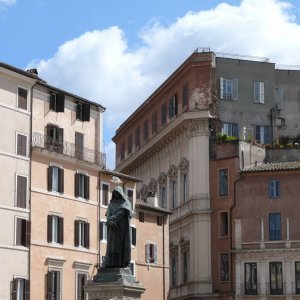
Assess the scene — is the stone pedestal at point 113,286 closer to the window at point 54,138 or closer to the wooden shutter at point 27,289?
the wooden shutter at point 27,289

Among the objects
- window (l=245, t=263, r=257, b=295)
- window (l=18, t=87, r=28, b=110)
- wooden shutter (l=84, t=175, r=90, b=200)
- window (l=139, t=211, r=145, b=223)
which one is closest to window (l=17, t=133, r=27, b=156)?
window (l=18, t=87, r=28, b=110)

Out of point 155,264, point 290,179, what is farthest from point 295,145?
point 155,264

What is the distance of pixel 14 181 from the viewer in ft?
212

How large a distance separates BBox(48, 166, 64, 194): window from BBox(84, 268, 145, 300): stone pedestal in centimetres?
3509

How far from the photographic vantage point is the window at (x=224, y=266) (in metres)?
81.0

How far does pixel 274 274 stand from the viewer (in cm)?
7956

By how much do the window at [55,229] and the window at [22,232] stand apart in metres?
1.85

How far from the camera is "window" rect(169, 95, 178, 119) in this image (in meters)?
89.4

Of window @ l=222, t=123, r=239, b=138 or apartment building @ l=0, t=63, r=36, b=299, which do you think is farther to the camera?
window @ l=222, t=123, r=239, b=138

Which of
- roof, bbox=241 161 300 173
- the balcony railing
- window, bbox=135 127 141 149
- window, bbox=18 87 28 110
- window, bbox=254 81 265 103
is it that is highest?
window, bbox=254 81 265 103

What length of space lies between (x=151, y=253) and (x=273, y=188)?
12.1 m

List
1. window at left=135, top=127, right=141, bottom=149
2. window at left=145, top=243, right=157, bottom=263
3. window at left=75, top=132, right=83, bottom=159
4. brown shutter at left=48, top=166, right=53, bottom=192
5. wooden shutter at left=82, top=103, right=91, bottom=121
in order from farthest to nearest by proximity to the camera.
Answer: window at left=135, top=127, right=141, bottom=149
window at left=145, top=243, right=157, bottom=263
wooden shutter at left=82, top=103, right=91, bottom=121
window at left=75, top=132, right=83, bottom=159
brown shutter at left=48, top=166, right=53, bottom=192

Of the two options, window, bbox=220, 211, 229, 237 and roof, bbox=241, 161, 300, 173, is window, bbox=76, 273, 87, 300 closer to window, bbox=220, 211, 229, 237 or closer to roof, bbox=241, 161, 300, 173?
window, bbox=220, 211, 229, 237

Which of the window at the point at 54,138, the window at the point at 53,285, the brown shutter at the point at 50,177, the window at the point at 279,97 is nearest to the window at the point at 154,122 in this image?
the window at the point at 279,97
